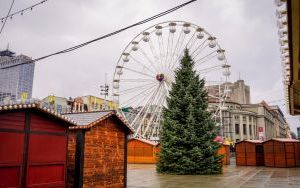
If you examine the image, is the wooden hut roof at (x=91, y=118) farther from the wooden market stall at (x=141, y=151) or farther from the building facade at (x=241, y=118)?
the building facade at (x=241, y=118)

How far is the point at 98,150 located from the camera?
13820 millimetres

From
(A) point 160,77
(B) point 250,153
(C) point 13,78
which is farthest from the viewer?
(B) point 250,153

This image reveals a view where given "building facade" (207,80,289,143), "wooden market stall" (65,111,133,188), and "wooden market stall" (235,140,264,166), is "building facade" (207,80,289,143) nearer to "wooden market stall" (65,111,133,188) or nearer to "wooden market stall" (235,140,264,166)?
"wooden market stall" (235,140,264,166)

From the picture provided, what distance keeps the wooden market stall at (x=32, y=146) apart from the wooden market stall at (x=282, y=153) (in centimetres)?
2453

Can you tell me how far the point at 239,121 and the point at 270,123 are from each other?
28724 mm

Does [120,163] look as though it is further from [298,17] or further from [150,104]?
[150,104]

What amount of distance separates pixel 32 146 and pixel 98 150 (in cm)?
362

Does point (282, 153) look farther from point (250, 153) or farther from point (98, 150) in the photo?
point (98, 150)

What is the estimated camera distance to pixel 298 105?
16.3 metres

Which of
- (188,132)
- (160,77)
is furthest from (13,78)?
(188,132)

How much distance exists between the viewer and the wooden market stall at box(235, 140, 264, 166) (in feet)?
108

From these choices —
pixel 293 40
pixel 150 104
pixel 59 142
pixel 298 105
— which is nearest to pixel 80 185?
pixel 59 142

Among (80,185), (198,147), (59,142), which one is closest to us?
(59,142)

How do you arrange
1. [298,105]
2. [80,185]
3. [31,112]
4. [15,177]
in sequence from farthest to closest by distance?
1. [298,105]
2. [80,185]
3. [31,112]
4. [15,177]
